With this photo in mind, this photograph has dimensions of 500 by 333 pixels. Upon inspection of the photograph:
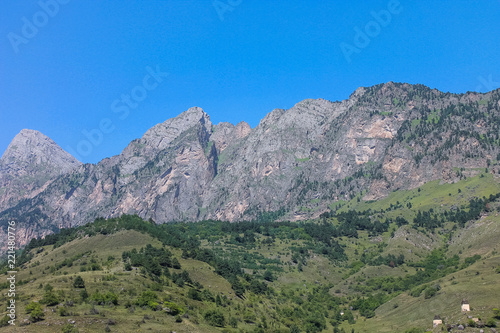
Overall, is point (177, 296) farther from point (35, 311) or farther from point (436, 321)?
point (436, 321)

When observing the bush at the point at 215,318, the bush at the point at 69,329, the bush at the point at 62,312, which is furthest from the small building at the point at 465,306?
the bush at the point at 62,312

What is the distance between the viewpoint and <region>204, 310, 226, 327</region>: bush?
4398 inches

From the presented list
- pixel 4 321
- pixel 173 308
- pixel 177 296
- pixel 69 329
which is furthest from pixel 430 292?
pixel 4 321

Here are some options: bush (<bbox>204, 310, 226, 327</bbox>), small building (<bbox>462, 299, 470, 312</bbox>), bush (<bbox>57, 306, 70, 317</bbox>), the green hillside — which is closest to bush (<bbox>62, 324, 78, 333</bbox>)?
the green hillside

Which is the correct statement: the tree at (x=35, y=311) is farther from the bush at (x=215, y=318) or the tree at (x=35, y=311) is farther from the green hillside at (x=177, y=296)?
the bush at (x=215, y=318)

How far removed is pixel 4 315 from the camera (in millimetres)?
81625

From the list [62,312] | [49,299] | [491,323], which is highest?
[49,299]

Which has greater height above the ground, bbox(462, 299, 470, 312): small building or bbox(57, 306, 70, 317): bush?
bbox(57, 306, 70, 317): bush

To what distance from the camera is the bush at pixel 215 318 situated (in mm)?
111713

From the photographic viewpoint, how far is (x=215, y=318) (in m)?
114

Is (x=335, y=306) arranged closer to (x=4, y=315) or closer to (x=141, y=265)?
(x=141, y=265)

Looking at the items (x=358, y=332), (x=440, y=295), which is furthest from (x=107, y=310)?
(x=440, y=295)

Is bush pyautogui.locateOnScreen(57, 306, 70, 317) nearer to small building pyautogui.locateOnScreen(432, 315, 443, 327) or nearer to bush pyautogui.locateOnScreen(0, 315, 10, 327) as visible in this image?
bush pyautogui.locateOnScreen(0, 315, 10, 327)

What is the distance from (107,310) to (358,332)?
322ft
